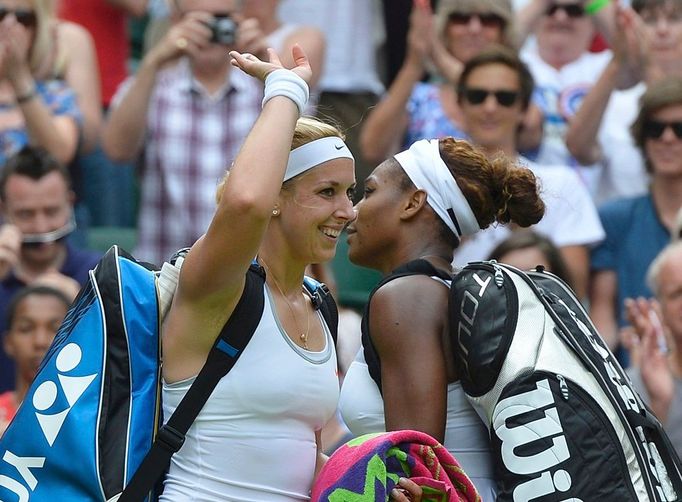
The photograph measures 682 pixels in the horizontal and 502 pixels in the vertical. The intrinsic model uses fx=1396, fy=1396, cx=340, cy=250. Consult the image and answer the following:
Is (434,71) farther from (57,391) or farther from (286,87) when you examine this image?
(57,391)

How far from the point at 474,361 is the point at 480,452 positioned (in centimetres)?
34

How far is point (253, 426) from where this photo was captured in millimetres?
3236

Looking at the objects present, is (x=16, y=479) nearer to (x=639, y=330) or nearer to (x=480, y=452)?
(x=480, y=452)

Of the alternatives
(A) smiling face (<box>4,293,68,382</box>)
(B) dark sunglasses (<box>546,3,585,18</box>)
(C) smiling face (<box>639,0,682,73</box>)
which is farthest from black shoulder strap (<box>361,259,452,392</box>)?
(B) dark sunglasses (<box>546,3,585,18</box>)

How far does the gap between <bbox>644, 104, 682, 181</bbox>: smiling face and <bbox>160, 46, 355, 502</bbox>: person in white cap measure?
130 inches

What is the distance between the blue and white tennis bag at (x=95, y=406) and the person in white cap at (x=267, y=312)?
0.07 metres

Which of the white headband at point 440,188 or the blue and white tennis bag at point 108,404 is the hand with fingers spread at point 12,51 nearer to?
the white headband at point 440,188

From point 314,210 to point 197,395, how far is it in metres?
0.56

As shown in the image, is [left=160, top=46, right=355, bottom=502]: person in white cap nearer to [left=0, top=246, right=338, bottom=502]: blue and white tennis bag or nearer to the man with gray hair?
[left=0, top=246, right=338, bottom=502]: blue and white tennis bag

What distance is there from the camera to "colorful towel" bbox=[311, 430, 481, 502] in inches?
120

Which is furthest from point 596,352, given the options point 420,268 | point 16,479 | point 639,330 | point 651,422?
point 639,330

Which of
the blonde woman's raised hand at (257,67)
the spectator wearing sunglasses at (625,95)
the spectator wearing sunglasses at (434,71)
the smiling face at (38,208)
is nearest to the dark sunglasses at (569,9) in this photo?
the spectator wearing sunglasses at (625,95)

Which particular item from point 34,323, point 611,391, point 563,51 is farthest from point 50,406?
point 563,51

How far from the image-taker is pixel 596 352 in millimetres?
3467
